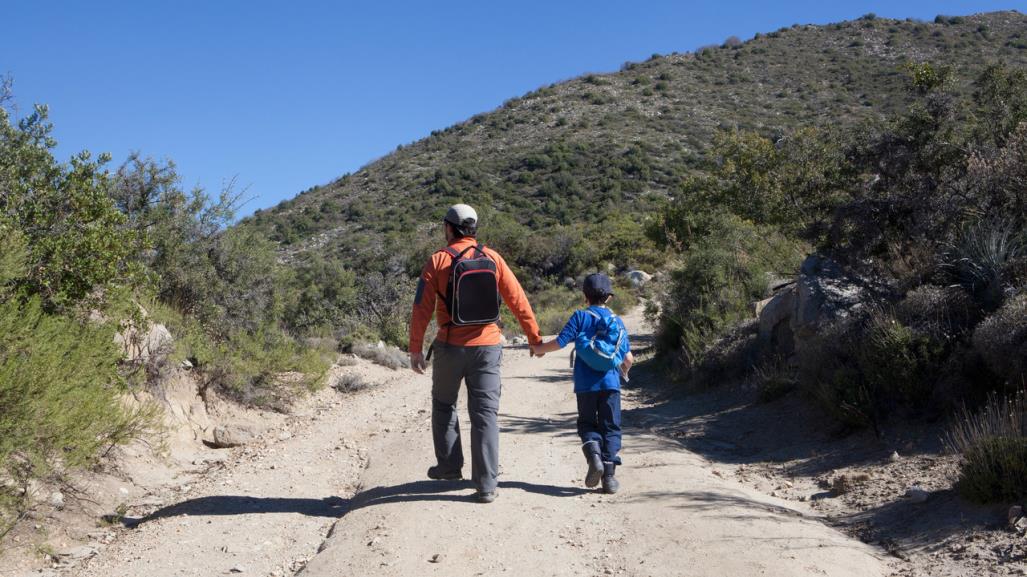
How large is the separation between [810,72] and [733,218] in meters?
43.4

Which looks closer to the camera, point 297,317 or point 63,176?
point 63,176

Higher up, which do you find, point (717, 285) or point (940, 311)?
point (717, 285)

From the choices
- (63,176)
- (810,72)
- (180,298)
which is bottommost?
(180,298)

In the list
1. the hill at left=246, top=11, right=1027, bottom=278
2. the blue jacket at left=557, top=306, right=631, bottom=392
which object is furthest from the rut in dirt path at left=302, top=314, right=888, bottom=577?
the hill at left=246, top=11, right=1027, bottom=278

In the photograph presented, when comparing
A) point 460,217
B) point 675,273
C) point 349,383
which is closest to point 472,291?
point 460,217

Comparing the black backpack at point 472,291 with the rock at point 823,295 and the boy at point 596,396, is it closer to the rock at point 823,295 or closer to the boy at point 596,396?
the boy at point 596,396

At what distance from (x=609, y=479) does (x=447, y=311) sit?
5.89 ft

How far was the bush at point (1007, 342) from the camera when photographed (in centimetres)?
641

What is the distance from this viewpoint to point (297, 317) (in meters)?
18.6

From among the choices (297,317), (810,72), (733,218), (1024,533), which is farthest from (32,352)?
(810,72)

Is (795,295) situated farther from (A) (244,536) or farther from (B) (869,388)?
(A) (244,536)

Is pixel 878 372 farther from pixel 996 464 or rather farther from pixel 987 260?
pixel 996 464

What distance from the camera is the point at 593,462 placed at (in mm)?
5922

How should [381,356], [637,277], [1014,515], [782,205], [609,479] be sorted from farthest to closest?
[637,277]
[782,205]
[381,356]
[609,479]
[1014,515]
